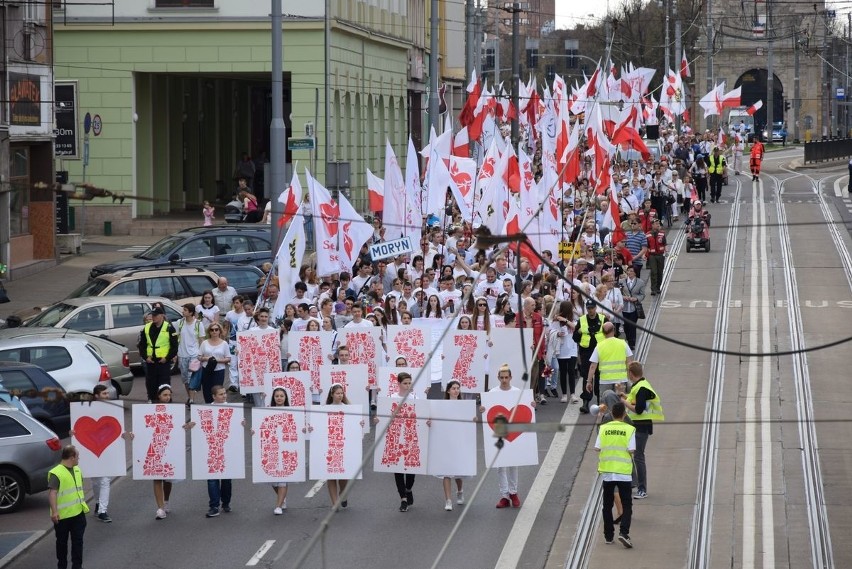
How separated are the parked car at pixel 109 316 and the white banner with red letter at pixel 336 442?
8041 mm

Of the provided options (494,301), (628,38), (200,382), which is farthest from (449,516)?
(628,38)

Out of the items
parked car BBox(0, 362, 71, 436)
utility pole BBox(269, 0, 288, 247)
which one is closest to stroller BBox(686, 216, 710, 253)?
utility pole BBox(269, 0, 288, 247)

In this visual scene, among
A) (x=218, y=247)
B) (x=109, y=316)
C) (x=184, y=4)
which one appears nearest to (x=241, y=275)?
(x=218, y=247)

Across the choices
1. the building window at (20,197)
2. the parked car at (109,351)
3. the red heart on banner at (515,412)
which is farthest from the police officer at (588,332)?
the building window at (20,197)

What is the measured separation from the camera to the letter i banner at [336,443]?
14719 millimetres

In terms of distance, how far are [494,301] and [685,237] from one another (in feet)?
54.6

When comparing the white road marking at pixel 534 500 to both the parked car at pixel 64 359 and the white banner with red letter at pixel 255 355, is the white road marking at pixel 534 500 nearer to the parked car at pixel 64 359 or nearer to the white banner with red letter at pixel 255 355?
the white banner with red letter at pixel 255 355

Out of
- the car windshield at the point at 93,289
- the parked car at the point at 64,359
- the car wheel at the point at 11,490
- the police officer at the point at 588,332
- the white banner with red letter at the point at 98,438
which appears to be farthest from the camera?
the car windshield at the point at 93,289

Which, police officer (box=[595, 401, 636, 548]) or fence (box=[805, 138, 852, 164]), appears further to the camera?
fence (box=[805, 138, 852, 164])

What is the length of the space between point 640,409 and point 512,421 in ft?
4.19

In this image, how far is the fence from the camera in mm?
65500

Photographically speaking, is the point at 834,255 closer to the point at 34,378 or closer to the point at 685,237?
the point at 685,237

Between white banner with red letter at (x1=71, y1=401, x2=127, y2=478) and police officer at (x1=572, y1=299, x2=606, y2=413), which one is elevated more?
police officer at (x1=572, y1=299, x2=606, y2=413)

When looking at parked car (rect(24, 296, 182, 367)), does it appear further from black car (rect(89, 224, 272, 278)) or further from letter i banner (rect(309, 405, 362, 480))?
letter i banner (rect(309, 405, 362, 480))
